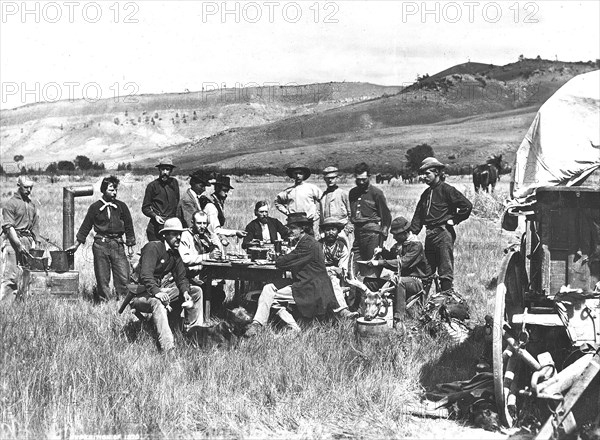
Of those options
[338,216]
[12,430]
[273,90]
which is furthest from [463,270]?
[273,90]

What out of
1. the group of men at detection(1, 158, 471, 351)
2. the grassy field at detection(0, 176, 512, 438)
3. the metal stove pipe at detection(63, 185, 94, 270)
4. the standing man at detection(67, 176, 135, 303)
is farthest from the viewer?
the metal stove pipe at detection(63, 185, 94, 270)

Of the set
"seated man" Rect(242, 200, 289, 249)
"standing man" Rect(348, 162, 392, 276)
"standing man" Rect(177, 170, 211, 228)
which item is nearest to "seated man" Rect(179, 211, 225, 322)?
"seated man" Rect(242, 200, 289, 249)

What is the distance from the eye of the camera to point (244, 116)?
175500 mm

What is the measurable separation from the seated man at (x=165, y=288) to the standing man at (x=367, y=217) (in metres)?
3.47

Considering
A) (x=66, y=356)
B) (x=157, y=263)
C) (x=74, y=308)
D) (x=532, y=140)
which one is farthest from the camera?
(x=74, y=308)

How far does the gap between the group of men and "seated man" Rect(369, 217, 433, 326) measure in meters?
0.01

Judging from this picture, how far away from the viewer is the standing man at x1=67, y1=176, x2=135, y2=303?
10844mm

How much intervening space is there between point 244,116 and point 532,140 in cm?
17101

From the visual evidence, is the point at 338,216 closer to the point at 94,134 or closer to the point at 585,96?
the point at 585,96

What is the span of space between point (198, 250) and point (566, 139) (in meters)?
5.03

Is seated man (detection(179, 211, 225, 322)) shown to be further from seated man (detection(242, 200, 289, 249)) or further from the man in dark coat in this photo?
the man in dark coat

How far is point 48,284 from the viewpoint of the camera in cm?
1055

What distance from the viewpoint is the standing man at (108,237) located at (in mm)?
10844

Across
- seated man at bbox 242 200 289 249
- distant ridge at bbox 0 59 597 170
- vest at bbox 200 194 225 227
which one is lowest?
seated man at bbox 242 200 289 249
